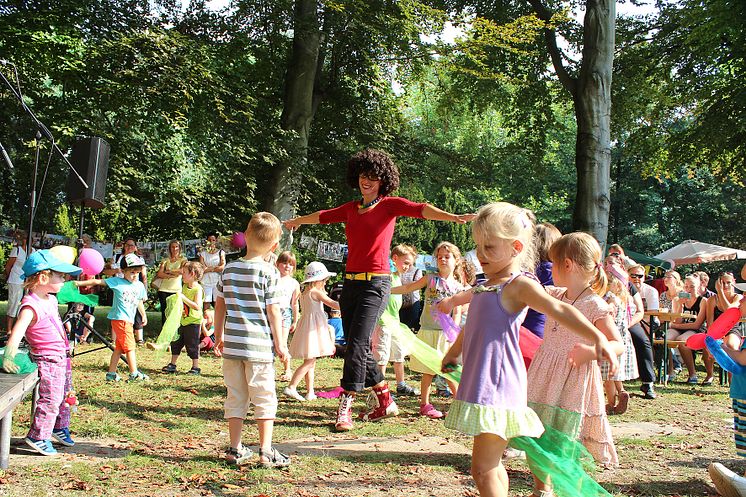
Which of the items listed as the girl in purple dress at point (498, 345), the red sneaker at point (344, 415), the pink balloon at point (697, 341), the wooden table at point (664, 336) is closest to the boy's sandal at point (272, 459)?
the red sneaker at point (344, 415)

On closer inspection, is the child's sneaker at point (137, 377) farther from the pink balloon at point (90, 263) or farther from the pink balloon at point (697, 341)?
the pink balloon at point (697, 341)

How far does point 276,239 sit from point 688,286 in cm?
982

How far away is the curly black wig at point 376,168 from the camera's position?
20.2 ft

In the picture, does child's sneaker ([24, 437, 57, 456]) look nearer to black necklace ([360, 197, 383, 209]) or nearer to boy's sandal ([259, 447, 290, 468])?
boy's sandal ([259, 447, 290, 468])

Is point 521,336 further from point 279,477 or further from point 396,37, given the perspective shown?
point 396,37

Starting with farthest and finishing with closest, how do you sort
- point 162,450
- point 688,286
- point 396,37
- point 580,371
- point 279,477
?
1. point 396,37
2. point 688,286
3. point 162,450
4. point 279,477
5. point 580,371

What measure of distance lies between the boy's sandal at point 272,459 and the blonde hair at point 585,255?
2.30 metres

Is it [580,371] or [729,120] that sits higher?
[729,120]

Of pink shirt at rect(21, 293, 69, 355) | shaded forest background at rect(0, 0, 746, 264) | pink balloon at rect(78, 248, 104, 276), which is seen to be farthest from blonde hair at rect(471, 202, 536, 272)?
shaded forest background at rect(0, 0, 746, 264)

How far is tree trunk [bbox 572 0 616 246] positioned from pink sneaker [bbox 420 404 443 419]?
7588 millimetres

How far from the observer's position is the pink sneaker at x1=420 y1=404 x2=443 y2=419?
22.8 feet

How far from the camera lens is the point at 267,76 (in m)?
17.8

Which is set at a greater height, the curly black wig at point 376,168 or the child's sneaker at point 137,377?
the curly black wig at point 376,168

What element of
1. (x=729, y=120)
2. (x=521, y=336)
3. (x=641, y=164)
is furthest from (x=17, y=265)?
(x=641, y=164)
